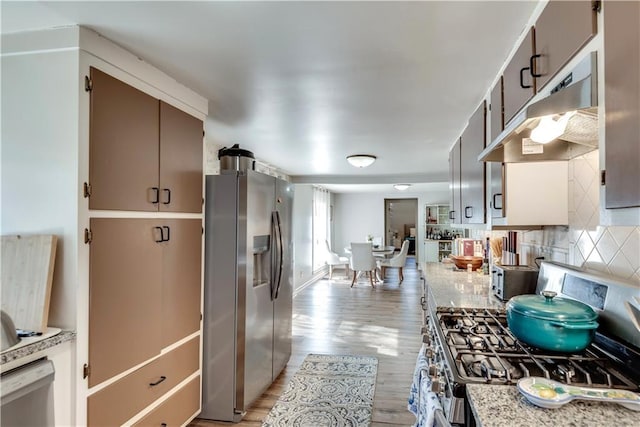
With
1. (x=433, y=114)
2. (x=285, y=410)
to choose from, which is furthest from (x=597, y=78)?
(x=285, y=410)

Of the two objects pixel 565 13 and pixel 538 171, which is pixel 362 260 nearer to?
pixel 538 171

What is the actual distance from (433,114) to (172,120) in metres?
1.92

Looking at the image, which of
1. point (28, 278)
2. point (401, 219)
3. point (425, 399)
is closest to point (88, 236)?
point (28, 278)

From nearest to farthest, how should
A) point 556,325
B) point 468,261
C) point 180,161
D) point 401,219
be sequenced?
point 556,325 < point 180,161 < point 468,261 < point 401,219

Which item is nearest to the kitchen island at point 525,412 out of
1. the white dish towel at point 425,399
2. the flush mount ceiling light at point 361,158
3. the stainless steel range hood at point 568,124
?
the white dish towel at point 425,399

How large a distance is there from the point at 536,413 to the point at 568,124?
97 centimetres

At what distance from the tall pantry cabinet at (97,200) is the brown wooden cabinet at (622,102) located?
1.87 m

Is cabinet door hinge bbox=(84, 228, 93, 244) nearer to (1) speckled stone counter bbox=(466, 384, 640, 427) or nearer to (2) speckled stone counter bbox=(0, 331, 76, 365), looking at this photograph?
(2) speckled stone counter bbox=(0, 331, 76, 365)

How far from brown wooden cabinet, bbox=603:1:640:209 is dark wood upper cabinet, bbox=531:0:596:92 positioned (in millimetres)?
53

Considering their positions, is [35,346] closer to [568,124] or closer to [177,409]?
[177,409]

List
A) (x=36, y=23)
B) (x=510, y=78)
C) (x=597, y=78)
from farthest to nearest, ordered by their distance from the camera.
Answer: (x=510, y=78) < (x=36, y=23) < (x=597, y=78)

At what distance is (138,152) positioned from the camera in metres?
1.82

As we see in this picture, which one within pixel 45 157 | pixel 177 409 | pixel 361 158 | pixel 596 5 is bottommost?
pixel 177 409

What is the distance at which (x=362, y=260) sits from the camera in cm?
736
